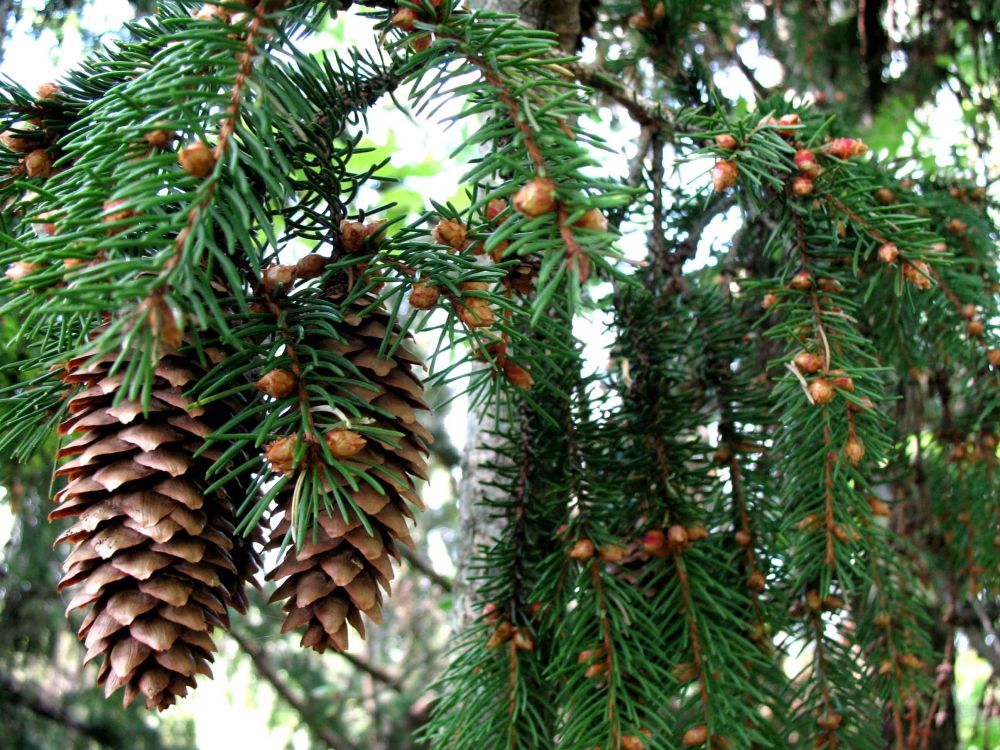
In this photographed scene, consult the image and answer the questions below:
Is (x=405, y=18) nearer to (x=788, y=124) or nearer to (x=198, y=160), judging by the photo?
(x=198, y=160)

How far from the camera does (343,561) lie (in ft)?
2.09

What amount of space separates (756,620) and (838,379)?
0.28 metres

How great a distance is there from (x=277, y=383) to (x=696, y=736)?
55 cm

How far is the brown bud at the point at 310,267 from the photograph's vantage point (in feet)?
2.26

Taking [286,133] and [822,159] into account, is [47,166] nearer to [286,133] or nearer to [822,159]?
[286,133]

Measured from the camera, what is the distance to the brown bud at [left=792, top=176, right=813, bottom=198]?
0.83 meters

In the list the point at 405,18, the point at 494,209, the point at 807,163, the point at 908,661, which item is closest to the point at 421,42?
the point at 405,18

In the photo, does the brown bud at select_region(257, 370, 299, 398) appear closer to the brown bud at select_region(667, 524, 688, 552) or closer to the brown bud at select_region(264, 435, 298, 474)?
the brown bud at select_region(264, 435, 298, 474)

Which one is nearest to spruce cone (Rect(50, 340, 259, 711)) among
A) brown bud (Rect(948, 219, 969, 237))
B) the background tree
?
the background tree

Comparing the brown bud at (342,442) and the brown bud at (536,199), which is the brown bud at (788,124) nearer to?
the brown bud at (536,199)

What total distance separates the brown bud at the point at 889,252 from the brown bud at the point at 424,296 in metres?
0.49

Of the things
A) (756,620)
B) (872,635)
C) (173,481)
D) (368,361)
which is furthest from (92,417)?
(872,635)

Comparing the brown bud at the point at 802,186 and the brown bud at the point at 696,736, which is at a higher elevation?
the brown bud at the point at 802,186

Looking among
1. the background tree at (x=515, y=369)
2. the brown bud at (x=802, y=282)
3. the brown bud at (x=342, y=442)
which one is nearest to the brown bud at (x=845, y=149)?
the background tree at (x=515, y=369)
